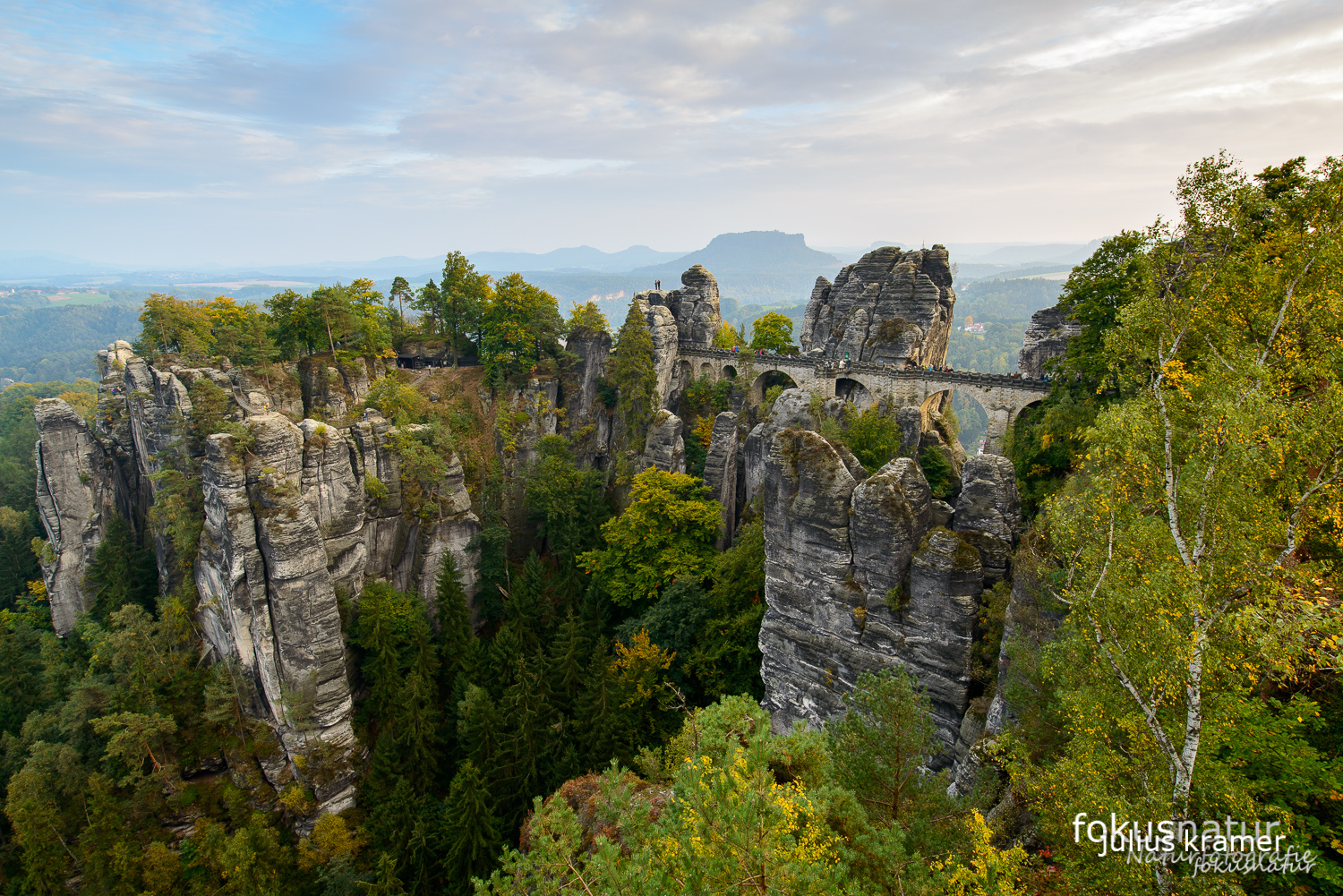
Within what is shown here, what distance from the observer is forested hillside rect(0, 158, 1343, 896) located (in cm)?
893

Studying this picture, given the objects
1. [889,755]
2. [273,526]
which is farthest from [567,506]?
[889,755]

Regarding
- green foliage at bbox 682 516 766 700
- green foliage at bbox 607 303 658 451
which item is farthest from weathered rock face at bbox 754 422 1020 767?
A: green foliage at bbox 607 303 658 451

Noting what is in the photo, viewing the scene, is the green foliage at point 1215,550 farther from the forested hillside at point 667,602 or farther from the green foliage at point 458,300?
the green foliage at point 458,300

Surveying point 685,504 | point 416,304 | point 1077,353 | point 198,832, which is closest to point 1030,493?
point 1077,353

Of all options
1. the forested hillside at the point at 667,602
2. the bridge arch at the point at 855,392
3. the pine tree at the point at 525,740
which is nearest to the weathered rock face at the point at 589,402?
the forested hillside at the point at 667,602

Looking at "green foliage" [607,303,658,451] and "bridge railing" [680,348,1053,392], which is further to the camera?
"green foliage" [607,303,658,451]

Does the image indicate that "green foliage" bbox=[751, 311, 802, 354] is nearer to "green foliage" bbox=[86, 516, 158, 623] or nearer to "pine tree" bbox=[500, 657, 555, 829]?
"pine tree" bbox=[500, 657, 555, 829]

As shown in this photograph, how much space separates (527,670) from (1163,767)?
22.7 metres

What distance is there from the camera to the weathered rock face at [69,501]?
36.1 m

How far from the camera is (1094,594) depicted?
33.0ft

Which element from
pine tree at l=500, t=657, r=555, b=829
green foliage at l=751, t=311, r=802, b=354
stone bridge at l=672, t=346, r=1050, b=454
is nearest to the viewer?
pine tree at l=500, t=657, r=555, b=829

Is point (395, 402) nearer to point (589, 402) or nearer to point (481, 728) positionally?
point (589, 402)

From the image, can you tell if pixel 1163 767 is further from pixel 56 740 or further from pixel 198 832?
pixel 56 740

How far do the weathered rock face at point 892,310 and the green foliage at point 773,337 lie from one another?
3.01 metres
